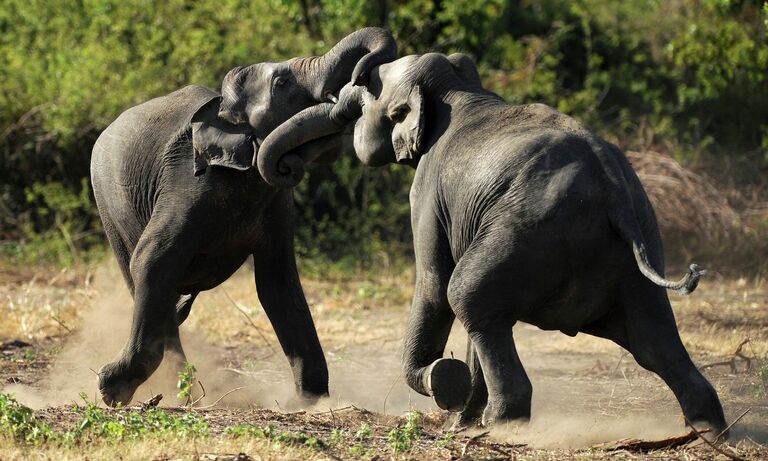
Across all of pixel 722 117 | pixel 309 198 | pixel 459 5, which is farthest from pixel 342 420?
pixel 722 117

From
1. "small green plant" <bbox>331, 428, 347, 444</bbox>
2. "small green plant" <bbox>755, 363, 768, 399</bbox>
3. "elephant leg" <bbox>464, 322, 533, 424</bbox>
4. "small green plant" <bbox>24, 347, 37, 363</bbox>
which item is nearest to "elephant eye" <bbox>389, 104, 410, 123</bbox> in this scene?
"elephant leg" <bbox>464, 322, 533, 424</bbox>

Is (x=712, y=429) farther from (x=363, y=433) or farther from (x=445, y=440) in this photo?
(x=363, y=433)

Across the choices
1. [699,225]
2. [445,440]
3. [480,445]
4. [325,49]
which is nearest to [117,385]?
[445,440]

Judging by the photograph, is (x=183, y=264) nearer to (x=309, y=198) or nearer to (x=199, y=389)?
(x=199, y=389)

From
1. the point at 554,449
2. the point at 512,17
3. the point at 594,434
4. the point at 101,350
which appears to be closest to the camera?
the point at 554,449

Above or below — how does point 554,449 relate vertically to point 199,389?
above

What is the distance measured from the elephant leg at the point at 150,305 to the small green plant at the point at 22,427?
67.7 inches

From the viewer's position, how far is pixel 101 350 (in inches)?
378

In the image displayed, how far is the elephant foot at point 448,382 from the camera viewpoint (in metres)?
6.32

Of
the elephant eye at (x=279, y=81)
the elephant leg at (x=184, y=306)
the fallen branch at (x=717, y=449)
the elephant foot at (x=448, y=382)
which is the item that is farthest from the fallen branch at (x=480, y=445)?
the elephant leg at (x=184, y=306)

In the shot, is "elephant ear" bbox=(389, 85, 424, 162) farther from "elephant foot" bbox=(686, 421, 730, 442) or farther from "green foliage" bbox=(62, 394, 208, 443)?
"elephant foot" bbox=(686, 421, 730, 442)

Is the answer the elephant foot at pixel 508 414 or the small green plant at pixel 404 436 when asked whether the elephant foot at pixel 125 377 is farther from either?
the elephant foot at pixel 508 414

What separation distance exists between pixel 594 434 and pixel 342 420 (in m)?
1.35

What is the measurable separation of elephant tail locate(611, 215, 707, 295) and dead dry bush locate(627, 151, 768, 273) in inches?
348
